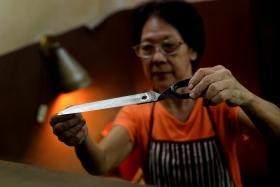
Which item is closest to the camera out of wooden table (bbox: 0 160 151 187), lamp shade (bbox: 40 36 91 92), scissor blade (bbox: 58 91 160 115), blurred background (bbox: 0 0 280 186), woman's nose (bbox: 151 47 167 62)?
wooden table (bbox: 0 160 151 187)

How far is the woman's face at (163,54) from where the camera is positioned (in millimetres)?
1111

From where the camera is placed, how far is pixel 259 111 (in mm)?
845

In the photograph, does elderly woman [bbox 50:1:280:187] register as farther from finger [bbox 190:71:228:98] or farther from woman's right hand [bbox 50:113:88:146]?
finger [bbox 190:71:228:98]

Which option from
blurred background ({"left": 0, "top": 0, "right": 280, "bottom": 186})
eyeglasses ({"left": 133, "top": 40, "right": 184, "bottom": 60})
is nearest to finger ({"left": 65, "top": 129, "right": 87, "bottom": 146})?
eyeglasses ({"left": 133, "top": 40, "right": 184, "bottom": 60})

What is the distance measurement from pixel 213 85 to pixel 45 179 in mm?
359

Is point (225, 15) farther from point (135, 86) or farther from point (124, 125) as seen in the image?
point (124, 125)

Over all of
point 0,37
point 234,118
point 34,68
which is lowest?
point 234,118

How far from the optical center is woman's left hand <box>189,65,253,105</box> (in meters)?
0.73

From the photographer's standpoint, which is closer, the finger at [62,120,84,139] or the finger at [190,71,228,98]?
the finger at [190,71,228,98]

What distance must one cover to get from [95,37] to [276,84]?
3.00 ft

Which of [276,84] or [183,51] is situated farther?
[276,84]

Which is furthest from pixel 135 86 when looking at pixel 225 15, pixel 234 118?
pixel 234 118

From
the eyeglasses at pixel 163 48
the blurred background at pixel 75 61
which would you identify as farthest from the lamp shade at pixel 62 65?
the eyeglasses at pixel 163 48

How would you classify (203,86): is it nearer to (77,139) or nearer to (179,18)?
(77,139)
